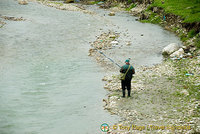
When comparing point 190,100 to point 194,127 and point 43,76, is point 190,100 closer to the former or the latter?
point 194,127

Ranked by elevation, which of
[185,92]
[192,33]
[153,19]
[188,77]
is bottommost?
[185,92]

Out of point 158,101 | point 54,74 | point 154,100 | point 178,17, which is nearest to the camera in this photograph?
point 158,101

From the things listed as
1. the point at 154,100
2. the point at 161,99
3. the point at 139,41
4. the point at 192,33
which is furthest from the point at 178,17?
the point at 154,100

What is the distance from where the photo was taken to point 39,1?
6231cm

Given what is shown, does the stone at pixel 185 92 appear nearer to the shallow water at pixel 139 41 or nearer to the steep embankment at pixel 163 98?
the steep embankment at pixel 163 98

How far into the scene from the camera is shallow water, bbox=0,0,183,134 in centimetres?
1308

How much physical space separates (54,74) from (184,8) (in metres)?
27.2

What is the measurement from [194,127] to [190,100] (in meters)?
3.37

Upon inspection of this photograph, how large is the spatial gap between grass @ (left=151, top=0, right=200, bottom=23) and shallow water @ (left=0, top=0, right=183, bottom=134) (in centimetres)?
357

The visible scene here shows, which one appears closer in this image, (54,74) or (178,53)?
(54,74)

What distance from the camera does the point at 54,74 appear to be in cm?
1981

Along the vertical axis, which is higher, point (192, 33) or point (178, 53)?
point (192, 33)

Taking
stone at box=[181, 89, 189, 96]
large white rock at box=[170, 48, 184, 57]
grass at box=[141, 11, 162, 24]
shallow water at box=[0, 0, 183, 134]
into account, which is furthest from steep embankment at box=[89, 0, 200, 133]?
grass at box=[141, 11, 162, 24]

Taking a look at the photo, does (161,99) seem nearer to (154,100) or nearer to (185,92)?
(154,100)
